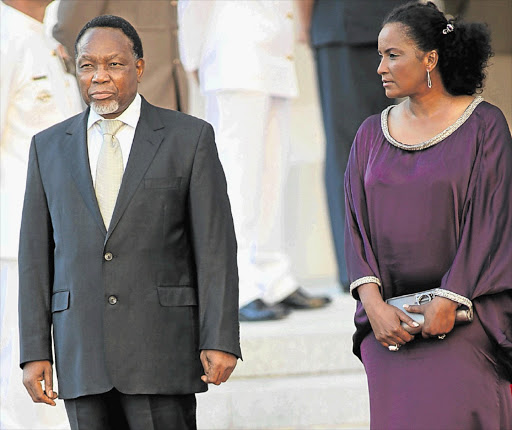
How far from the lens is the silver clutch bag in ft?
11.1

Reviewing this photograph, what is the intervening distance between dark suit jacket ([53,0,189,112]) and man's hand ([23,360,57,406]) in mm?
2021

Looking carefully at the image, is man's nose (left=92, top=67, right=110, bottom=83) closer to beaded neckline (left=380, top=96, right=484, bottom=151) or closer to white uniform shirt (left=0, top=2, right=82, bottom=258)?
beaded neckline (left=380, top=96, right=484, bottom=151)

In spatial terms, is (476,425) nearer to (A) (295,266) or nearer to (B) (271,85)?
(B) (271,85)

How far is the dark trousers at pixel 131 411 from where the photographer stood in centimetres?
332

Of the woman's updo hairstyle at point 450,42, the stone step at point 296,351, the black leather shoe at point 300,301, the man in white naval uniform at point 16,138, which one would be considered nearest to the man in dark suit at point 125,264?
the woman's updo hairstyle at point 450,42

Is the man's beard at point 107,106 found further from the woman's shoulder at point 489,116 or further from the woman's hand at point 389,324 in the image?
the woman's shoulder at point 489,116

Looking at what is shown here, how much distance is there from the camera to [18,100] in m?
4.64

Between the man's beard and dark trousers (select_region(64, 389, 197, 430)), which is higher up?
the man's beard

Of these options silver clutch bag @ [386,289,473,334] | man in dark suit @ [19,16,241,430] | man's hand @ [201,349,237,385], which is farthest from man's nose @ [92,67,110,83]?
silver clutch bag @ [386,289,473,334]

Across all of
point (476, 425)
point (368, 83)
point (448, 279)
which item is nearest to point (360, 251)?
point (448, 279)

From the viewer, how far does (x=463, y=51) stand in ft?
11.8

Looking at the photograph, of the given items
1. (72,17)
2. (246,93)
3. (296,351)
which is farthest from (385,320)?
(72,17)

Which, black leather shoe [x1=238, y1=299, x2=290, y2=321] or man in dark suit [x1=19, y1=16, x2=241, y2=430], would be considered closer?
man in dark suit [x1=19, y1=16, x2=241, y2=430]

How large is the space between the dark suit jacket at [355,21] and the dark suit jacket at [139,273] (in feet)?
8.64
